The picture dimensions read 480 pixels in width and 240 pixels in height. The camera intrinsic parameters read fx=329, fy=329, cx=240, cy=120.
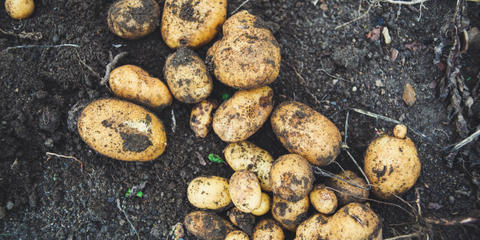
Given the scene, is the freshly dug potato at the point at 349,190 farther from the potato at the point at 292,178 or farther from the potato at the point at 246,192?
the potato at the point at 246,192

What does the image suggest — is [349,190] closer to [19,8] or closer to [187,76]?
[187,76]

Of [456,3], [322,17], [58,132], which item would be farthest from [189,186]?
[456,3]

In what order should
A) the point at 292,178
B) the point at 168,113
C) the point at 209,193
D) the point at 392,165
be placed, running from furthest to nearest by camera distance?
the point at 168,113 → the point at 209,193 → the point at 392,165 → the point at 292,178

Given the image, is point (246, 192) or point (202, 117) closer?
point (246, 192)

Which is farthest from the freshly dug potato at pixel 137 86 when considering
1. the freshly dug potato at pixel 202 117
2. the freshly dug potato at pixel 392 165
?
the freshly dug potato at pixel 392 165

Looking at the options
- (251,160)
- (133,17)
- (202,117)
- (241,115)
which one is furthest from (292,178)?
(133,17)

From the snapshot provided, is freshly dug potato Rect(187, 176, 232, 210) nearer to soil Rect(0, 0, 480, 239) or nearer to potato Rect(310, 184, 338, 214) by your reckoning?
soil Rect(0, 0, 480, 239)

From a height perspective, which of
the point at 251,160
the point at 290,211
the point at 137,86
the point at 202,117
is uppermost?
the point at 137,86
